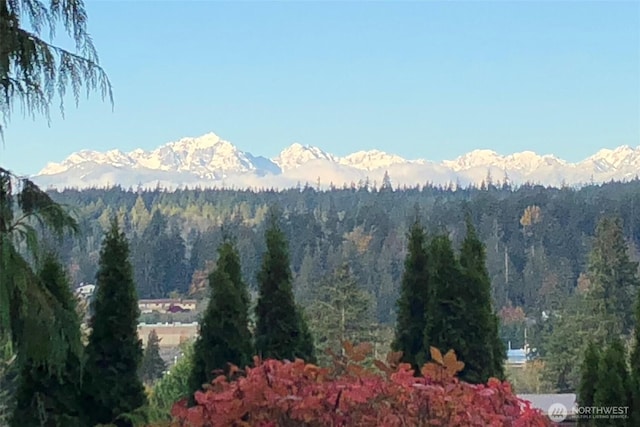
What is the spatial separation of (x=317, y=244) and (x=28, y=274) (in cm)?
1493

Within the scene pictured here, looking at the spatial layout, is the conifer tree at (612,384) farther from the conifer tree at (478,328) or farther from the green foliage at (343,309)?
the green foliage at (343,309)

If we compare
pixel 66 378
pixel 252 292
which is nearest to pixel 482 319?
pixel 252 292

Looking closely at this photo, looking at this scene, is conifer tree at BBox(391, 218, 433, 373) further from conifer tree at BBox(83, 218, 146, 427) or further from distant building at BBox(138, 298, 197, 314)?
distant building at BBox(138, 298, 197, 314)

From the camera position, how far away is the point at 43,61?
3885 mm

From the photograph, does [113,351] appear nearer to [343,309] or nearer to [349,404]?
[349,404]

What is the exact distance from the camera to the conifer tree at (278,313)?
19.5 feet

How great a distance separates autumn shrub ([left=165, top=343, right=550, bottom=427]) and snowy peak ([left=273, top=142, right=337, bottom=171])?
6917cm

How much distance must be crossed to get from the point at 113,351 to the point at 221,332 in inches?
31.3

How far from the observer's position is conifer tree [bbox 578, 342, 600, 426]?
18.8ft

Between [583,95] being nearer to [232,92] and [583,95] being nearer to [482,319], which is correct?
[232,92]

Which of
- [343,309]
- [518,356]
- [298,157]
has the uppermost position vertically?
[298,157]

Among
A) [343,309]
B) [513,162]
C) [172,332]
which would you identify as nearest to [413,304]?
[343,309]

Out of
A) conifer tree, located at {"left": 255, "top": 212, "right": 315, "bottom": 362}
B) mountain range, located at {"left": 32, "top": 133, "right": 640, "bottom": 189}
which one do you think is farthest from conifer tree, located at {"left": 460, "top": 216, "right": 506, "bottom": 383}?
mountain range, located at {"left": 32, "top": 133, "right": 640, "bottom": 189}

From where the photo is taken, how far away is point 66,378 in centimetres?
552
